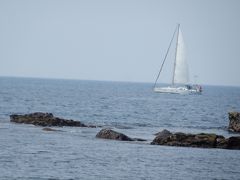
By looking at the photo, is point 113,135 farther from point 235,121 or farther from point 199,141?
point 235,121

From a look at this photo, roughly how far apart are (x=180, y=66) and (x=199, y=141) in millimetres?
125401

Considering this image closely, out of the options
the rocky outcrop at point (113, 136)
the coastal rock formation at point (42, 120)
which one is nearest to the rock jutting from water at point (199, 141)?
the rocky outcrop at point (113, 136)

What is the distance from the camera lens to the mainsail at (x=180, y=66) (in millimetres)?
179625

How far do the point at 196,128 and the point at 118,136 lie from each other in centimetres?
2499

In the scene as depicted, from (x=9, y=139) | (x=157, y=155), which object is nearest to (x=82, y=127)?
(x=9, y=139)

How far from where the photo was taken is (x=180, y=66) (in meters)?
180

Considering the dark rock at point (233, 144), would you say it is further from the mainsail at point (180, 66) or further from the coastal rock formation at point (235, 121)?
the mainsail at point (180, 66)

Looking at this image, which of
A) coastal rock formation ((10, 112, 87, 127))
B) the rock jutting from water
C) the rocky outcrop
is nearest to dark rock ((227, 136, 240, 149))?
the rock jutting from water

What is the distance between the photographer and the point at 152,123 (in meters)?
85.8

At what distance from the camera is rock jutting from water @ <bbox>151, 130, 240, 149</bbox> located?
54.9m

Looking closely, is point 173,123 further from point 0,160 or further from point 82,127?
point 0,160

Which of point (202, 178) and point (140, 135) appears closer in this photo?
point (202, 178)

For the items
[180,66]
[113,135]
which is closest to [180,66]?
[180,66]

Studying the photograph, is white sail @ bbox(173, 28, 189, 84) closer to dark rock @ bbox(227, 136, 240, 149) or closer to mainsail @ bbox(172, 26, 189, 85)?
mainsail @ bbox(172, 26, 189, 85)
